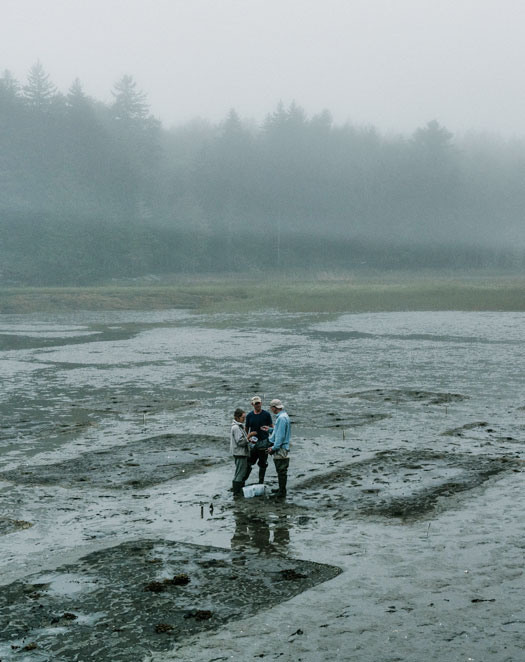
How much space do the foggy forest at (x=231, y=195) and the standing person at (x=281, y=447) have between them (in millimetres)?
91613

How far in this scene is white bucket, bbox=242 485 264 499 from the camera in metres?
18.2

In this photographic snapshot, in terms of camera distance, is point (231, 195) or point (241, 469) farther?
point (231, 195)

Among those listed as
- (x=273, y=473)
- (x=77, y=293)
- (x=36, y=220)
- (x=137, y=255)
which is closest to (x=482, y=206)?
(x=137, y=255)

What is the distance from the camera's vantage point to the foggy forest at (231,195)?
12150cm

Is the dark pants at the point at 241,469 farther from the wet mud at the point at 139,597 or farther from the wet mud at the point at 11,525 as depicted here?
the wet mud at the point at 11,525

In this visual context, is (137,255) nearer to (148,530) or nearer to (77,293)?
(77,293)

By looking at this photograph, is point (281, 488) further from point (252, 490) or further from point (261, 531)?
point (261, 531)

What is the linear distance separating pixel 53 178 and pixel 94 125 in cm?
1198

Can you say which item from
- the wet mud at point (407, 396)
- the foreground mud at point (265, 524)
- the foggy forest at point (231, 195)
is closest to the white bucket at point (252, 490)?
the foreground mud at point (265, 524)

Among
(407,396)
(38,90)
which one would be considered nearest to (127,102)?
(38,90)

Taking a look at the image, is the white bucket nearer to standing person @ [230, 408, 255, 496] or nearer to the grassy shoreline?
standing person @ [230, 408, 255, 496]

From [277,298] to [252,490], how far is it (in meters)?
69.4

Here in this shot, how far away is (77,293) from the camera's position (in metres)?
89.8

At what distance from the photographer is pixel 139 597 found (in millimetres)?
12852
